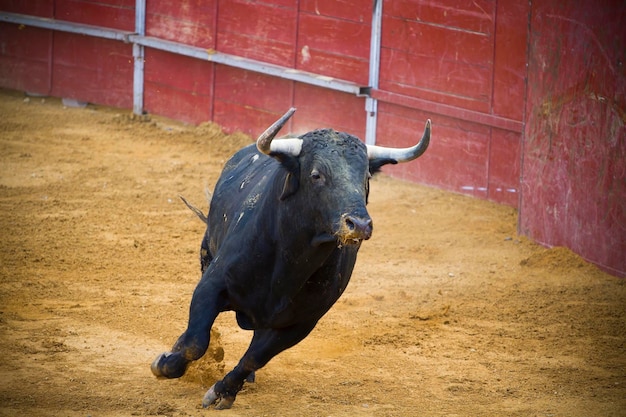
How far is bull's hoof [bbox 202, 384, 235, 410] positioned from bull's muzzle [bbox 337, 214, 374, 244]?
60.4 inches

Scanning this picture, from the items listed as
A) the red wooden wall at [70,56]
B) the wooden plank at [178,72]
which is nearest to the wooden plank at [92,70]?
the red wooden wall at [70,56]

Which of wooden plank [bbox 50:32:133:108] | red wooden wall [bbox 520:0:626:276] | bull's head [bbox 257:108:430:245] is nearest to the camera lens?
bull's head [bbox 257:108:430:245]

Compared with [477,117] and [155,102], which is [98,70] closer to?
[155,102]

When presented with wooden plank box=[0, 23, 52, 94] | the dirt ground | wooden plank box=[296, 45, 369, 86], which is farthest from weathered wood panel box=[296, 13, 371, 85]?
wooden plank box=[0, 23, 52, 94]

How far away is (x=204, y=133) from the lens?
13.3 m

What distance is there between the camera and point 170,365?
18.3 ft

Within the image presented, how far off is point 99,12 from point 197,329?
10.1m

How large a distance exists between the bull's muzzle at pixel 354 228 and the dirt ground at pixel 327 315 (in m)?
1.52

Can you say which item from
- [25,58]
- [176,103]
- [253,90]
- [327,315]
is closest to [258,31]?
[253,90]

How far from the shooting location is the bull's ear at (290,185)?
16.8 ft

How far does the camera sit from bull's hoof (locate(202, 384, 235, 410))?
5.77 meters

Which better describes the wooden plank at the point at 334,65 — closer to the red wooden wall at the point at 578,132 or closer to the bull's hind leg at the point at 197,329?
the red wooden wall at the point at 578,132

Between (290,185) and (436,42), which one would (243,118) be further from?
(290,185)

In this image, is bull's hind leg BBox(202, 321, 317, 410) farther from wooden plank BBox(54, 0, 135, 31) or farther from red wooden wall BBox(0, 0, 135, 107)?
wooden plank BBox(54, 0, 135, 31)
